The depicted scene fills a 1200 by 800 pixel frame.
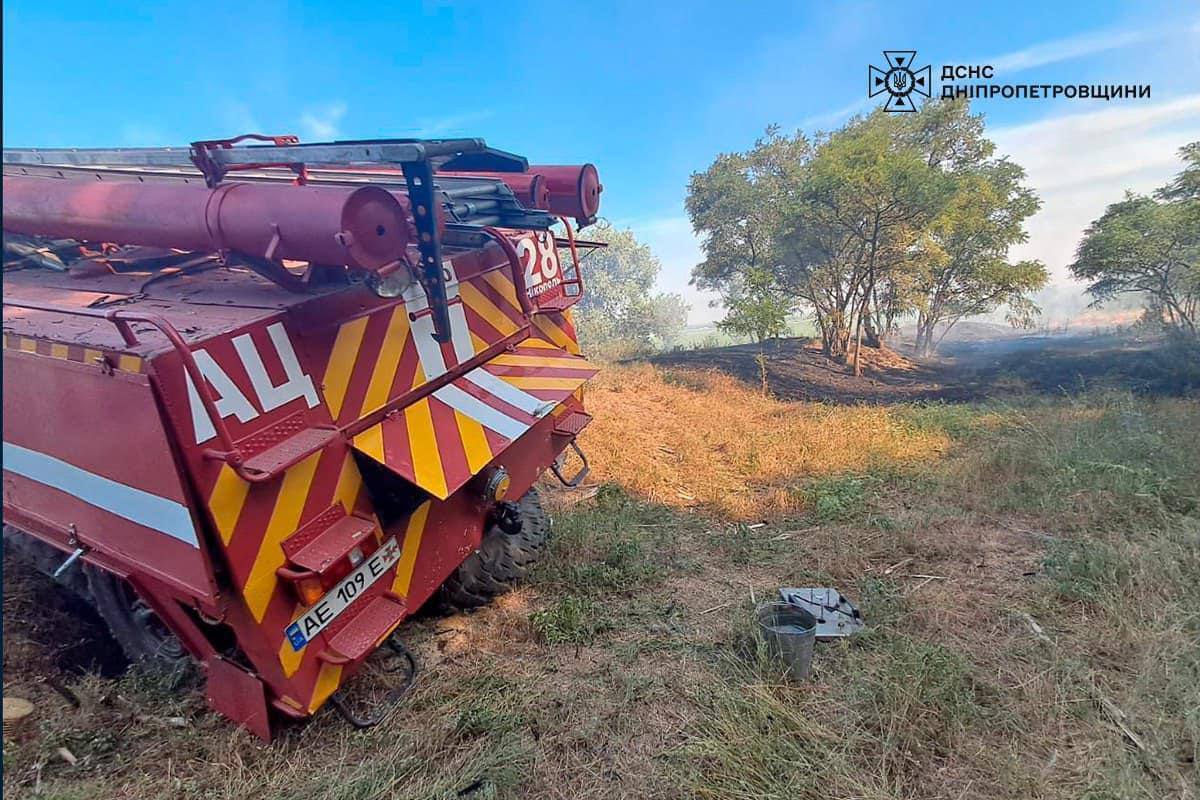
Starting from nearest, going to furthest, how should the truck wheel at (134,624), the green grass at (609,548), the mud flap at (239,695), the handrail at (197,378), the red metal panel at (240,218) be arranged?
the handrail at (197,378)
the red metal panel at (240,218)
the mud flap at (239,695)
the truck wheel at (134,624)
the green grass at (609,548)

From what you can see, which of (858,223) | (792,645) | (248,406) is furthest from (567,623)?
(858,223)

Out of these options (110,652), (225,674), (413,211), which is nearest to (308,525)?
(225,674)

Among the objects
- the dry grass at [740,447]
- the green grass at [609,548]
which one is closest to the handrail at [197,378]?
the green grass at [609,548]

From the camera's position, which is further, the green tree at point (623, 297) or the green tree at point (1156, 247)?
the green tree at point (623, 297)

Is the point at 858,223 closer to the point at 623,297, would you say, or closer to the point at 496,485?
the point at 496,485

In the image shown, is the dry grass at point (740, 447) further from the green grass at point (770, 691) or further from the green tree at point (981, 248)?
the green tree at point (981, 248)

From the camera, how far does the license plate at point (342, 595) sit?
2270mm

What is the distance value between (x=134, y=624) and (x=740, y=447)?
5.35 meters

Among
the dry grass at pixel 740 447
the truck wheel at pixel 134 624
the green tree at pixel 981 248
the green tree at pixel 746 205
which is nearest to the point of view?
the truck wheel at pixel 134 624

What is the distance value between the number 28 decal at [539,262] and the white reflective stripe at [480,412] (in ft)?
3.24

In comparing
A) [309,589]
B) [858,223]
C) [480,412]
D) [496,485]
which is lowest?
[309,589]

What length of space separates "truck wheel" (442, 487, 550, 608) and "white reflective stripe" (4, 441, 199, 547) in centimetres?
154

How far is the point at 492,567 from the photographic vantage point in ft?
11.3

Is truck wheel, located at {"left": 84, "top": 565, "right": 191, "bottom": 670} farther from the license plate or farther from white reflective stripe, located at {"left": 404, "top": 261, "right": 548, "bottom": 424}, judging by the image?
white reflective stripe, located at {"left": 404, "top": 261, "right": 548, "bottom": 424}
